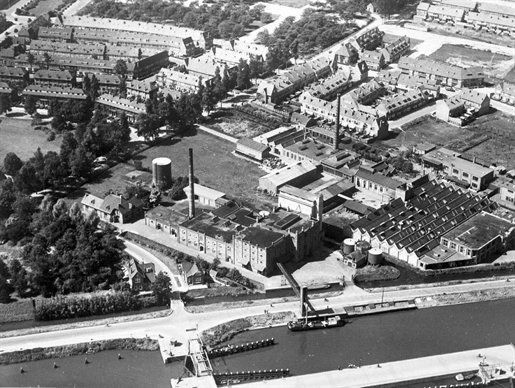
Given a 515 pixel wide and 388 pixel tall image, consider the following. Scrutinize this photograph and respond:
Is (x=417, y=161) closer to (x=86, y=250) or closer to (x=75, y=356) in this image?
(x=86, y=250)

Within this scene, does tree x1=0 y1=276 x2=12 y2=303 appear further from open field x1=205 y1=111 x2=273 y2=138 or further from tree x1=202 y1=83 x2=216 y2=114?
tree x1=202 y1=83 x2=216 y2=114

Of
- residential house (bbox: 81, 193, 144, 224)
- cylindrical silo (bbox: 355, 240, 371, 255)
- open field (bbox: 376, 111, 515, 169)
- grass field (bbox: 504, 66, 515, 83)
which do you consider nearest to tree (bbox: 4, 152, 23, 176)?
residential house (bbox: 81, 193, 144, 224)

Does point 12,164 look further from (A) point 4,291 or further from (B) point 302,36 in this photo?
(B) point 302,36

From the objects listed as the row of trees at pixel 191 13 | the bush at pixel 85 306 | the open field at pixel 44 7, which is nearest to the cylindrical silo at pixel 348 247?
the bush at pixel 85 306

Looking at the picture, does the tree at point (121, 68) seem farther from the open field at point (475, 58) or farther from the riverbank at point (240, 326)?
the riverbank at point (240, 326)

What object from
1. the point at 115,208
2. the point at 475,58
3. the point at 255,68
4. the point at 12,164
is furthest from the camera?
the point at 475,58

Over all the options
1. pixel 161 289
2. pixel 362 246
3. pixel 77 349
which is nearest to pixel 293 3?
pixel 362 246
